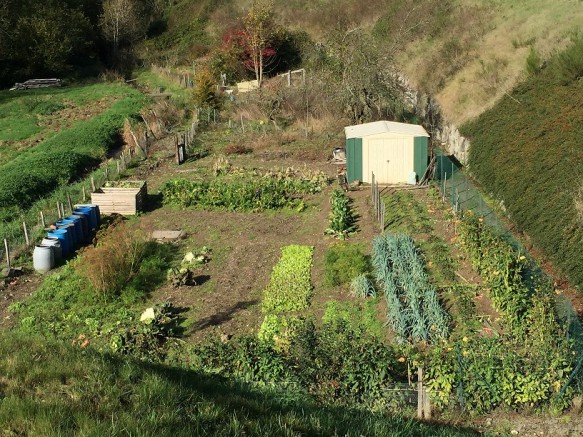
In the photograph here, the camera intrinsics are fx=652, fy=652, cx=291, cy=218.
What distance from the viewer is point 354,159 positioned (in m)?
23.4

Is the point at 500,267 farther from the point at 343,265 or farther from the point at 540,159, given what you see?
the point at 540,159

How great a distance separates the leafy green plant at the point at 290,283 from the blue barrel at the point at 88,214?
597 cm

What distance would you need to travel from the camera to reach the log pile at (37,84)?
46.4 meters

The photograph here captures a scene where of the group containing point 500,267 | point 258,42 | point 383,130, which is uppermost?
point 258,42

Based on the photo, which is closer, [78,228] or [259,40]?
[78,228]

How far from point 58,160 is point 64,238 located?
10.1 meters

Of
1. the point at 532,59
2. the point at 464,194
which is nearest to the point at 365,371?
the point at 464,194

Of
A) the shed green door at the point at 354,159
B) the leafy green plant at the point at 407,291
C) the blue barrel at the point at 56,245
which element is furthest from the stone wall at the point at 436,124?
the blue barrel at the point at 56,245

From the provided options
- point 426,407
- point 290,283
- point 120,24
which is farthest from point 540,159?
point 120,24

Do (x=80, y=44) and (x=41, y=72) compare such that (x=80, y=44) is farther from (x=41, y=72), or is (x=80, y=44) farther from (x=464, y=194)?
(x=464, y=194)

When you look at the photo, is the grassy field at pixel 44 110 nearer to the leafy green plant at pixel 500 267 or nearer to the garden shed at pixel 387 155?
the garden shed at pixel 387 155

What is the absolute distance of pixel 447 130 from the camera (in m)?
28.5

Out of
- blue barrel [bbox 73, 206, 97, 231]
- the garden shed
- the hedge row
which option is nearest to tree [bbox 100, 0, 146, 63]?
the hedge row

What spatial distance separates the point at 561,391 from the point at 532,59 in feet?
63.1
